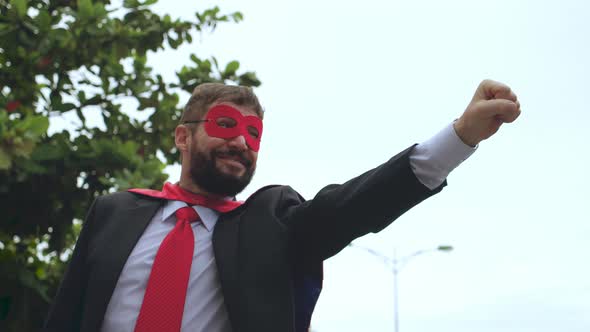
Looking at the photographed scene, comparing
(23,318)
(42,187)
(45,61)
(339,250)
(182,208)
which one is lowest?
(23,318)

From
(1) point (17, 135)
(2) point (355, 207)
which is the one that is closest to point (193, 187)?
(2) point (355, 207)

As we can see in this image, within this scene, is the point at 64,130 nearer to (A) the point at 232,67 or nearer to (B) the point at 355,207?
(A) the point at 232,67

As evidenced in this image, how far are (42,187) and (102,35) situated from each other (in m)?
1.54

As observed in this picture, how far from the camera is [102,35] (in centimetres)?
653

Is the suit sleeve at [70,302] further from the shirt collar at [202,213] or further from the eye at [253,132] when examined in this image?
the eye at [253,132]

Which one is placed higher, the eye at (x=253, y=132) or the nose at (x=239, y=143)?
the eye at (x=253, y=132)

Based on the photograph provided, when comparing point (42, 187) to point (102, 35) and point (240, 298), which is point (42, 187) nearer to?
point (102, 35)

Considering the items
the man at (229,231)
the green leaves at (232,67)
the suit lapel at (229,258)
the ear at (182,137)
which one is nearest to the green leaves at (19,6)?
the green leaves at (232,67)

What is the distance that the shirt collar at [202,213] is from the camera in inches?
113

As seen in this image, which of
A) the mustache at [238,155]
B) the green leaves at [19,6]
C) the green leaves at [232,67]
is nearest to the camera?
the mustache at [238,155]

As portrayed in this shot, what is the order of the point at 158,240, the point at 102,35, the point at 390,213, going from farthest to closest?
1. the point at 102,35
2. the point at 158,240
3. the point at 390,213

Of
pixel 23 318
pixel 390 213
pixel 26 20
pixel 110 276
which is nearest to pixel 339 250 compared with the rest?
pixel 390 213

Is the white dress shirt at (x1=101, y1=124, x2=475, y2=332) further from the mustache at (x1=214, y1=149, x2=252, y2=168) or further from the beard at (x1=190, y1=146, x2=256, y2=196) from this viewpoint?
the mustache at (x1=214, y1=149, x2=252, y2=168)

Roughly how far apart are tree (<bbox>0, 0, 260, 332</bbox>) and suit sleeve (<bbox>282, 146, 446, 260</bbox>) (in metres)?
3.24
